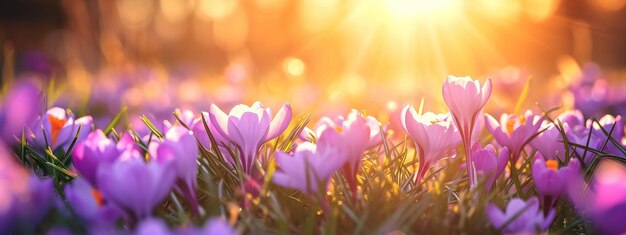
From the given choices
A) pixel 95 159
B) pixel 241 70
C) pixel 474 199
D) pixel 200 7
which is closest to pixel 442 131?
pixel 474 199

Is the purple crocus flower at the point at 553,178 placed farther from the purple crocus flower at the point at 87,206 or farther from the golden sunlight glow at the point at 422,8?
the golden sunlight glow at the point at 422,8

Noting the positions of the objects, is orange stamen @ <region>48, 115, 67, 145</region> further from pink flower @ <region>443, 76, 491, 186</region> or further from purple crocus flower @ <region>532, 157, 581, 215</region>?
purple crocus flower @ <region>532, 157, 581, 215</region>

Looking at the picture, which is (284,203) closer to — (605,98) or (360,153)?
(360,153)

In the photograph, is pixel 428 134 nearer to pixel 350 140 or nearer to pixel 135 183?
pixel 350 140

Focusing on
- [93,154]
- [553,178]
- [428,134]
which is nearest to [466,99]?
[428,134]

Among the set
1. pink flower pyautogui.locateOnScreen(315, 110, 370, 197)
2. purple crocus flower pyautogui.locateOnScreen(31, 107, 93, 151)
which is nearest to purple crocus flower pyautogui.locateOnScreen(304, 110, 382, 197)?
pink flower pyautogui.locateOnScreen(315, 110, 370, 197)
